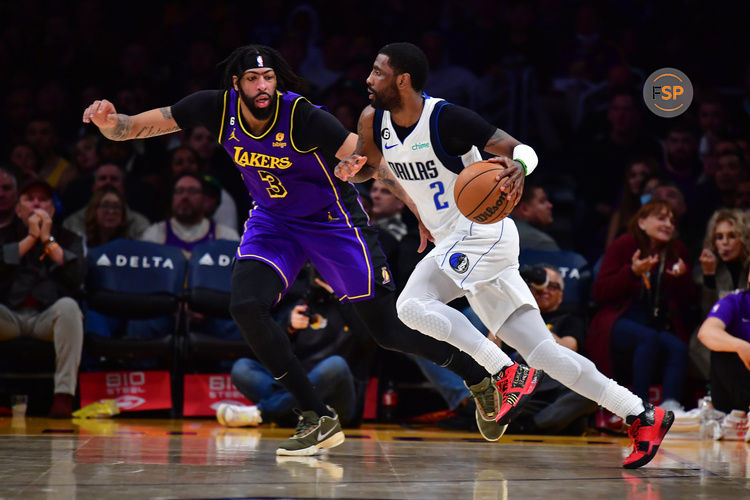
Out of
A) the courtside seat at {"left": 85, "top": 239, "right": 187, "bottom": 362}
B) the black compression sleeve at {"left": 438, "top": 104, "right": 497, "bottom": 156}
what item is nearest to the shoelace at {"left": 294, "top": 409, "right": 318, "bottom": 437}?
the black compression sleeve at {"left": 438, "top": 104, "right": 497, "bottom": 156}

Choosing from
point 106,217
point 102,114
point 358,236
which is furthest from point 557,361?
point 106,217

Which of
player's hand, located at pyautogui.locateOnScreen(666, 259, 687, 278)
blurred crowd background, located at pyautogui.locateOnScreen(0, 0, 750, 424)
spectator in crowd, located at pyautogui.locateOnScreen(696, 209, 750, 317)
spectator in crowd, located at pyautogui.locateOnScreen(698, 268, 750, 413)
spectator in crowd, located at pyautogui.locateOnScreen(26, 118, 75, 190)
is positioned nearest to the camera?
spectator in crowd, located at pyautogui.locateOnScreen(698, 268, 750, 413)

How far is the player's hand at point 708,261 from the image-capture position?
276 inches

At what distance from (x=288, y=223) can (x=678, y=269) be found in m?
3.49

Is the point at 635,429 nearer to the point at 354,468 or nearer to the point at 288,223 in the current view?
the point at 354,468

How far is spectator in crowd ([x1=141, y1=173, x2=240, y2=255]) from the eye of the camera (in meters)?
7.85

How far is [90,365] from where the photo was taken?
7.58m

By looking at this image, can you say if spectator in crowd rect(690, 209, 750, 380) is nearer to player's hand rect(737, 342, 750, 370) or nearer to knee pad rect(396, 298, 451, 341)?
player's hand rect(737, 342, 750, 370)

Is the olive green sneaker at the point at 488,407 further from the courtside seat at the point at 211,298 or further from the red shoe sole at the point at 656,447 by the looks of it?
the courtside seat at the point at 211,298

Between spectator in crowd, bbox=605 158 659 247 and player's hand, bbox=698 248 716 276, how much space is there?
98 centimetres

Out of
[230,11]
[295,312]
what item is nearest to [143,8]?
[230,11]

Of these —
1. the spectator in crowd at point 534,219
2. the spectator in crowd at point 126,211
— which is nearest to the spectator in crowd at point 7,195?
the spectator in crowd at point 126,211

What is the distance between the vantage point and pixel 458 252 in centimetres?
446

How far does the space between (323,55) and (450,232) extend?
229 inches
